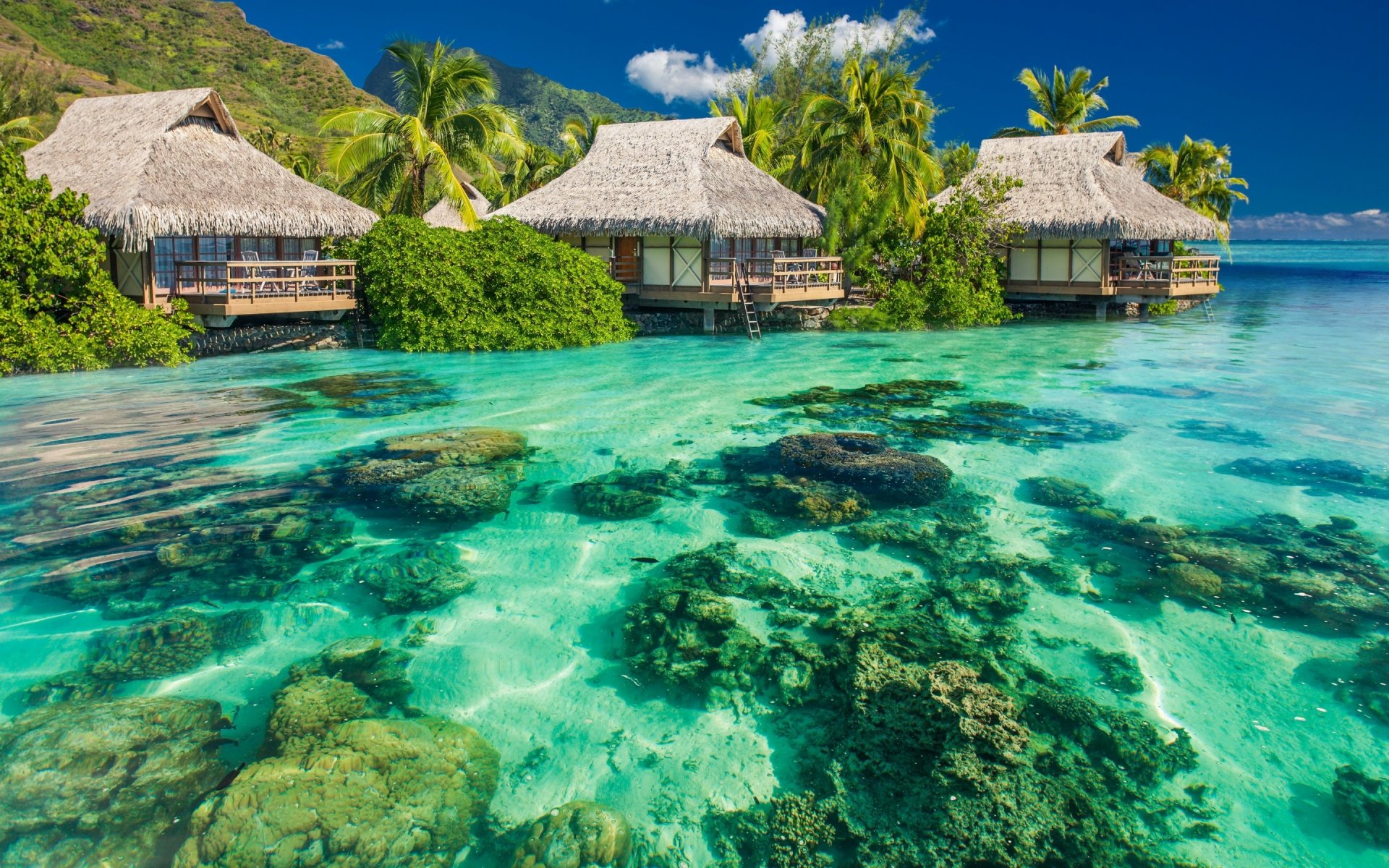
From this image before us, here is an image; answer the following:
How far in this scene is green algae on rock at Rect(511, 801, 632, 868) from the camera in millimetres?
4184

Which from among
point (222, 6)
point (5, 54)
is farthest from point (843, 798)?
point (222, 6)

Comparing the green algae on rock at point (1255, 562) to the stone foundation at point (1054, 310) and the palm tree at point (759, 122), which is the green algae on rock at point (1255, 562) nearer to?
the stone foundation at point (1054, 310)

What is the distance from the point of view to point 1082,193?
2556 centimetres

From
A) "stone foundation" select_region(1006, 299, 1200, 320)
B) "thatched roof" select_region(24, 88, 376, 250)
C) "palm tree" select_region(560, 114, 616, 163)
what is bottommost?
"stone foundation" select_region(1006, 299, 1200, 320)

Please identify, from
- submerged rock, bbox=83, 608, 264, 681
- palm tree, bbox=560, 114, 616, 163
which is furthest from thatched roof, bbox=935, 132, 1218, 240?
submerged rock, bbox=83, 608, 264, 681

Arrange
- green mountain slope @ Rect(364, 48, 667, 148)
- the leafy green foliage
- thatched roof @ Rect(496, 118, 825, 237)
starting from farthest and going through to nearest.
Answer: green mountain slope @ Rect(364, 48, 667, 148) < the leafy green foliage < thatched roof @ Rect(496, 118, 825, 237)

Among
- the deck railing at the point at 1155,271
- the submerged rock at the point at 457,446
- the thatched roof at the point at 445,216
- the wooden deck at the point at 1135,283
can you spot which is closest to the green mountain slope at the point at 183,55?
the thatched roof at the point at 445,216

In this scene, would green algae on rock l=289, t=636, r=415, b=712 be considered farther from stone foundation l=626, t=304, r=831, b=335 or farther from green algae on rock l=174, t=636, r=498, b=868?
stone foundation l=626, t=304, r=831, b=335

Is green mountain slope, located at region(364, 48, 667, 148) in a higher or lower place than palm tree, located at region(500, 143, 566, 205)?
higher

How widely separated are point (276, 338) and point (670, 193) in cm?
907

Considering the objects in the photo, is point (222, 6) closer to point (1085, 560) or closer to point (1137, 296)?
point (1137, 296)

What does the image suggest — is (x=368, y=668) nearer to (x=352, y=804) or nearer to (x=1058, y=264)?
(x=352, y=804)

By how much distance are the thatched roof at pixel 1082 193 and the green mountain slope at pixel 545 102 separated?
6222cm

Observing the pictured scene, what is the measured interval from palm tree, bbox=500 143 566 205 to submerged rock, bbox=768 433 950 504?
85.6ft
